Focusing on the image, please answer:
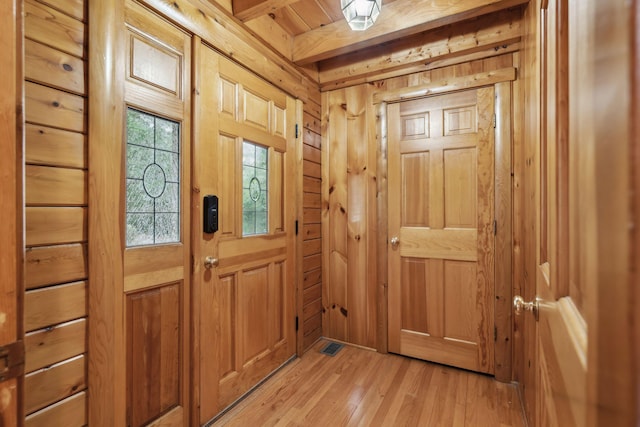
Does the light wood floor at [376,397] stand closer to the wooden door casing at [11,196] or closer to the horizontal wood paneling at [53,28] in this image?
the wooden door casing at [11,196]

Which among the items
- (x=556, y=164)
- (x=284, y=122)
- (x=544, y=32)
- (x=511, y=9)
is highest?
(x=511, y=9)

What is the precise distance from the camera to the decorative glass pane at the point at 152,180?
4.33 feet

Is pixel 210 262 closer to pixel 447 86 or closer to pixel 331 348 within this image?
pixel 331 348

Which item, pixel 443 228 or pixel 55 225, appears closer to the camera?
pixel 55 225

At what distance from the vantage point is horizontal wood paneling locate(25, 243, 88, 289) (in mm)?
1015

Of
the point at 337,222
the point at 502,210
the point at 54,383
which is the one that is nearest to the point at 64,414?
the point at 54,383

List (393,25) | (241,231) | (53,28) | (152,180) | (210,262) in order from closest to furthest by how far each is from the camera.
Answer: (53,28)
(152,180)
(210,262)
(241,231)
(393,25)

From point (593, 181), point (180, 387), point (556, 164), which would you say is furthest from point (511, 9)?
point (180, 387)

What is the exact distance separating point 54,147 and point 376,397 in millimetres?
2159

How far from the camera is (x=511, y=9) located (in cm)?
197

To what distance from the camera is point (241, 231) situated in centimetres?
190

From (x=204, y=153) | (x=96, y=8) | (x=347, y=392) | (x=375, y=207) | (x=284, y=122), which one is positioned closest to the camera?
(x=96, y=8)

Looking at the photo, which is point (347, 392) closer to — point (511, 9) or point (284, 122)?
point (284, 122)

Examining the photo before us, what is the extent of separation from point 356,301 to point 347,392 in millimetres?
796
